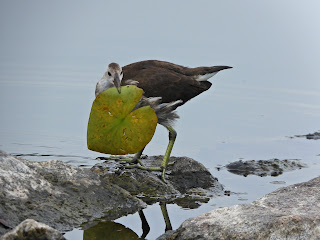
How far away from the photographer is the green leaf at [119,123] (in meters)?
5.96

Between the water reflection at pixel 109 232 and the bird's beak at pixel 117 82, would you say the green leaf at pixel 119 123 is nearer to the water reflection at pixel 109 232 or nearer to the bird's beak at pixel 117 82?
the bird's beak at pixel 117 82

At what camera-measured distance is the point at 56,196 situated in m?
5.13

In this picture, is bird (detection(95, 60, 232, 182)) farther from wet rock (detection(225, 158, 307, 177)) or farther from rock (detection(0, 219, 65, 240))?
rock (detection(0, 219, 65, 240))

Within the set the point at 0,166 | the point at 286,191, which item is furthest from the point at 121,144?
the point at 286,191

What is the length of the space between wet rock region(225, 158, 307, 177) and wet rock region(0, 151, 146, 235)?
7.51 ft

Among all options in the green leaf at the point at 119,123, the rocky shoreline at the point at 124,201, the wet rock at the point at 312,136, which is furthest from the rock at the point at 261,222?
the wet rock at the point at 312,136

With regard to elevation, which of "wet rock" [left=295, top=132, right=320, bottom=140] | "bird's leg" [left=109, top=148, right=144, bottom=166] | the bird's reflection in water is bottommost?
"wet rock" [left=295, top=132, right=320, bottom=140]

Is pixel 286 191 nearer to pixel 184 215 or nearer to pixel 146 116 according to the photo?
pixel 184 215

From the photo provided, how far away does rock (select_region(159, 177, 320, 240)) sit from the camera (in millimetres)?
4141

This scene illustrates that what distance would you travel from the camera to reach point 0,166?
5.02 m

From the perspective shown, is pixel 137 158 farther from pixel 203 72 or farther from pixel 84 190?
pixel 84 190

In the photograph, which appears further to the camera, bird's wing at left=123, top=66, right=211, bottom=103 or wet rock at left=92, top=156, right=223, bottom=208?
bird's wing at left=123, top=66, right=211, bottom=103

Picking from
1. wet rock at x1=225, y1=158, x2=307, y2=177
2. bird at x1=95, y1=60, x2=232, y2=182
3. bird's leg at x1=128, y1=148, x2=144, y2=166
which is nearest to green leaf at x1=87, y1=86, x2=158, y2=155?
bird at x1=95, y1=60, x2=232, y2=182

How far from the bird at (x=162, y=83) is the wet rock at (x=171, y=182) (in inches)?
6.3
